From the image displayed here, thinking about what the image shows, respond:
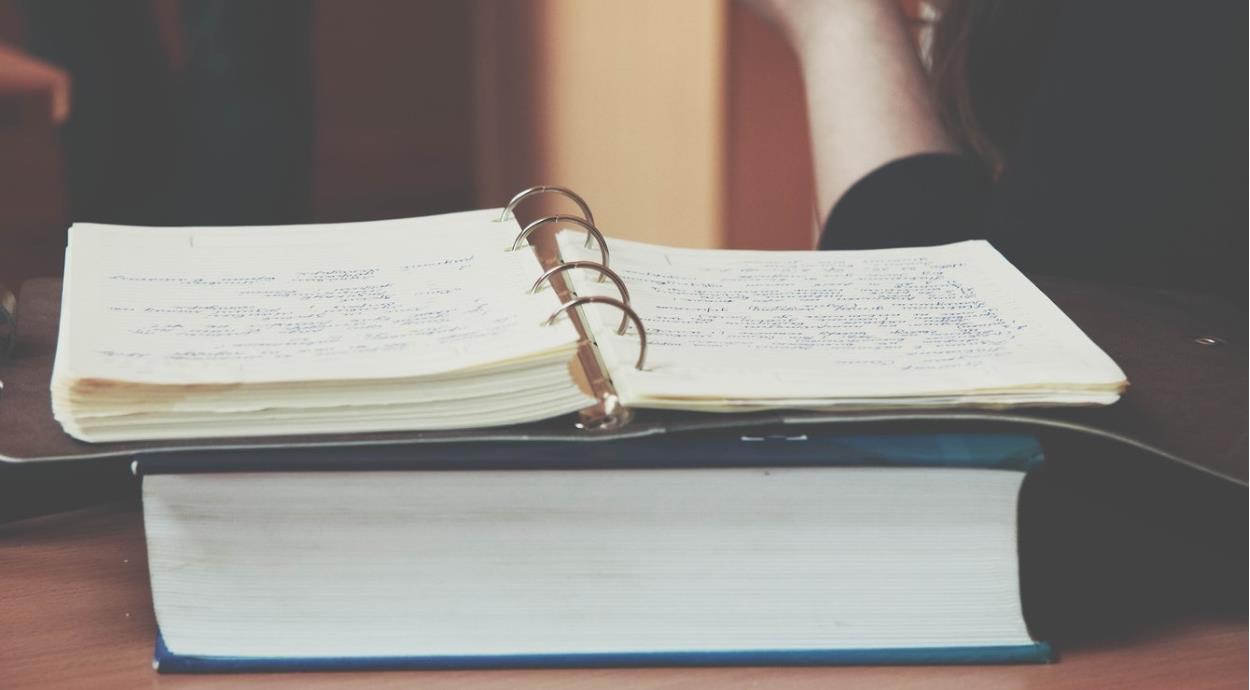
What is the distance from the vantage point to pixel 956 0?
3.29 feet

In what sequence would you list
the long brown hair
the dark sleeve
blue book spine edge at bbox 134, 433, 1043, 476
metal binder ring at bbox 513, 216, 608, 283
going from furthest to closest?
the long brown hair, the dark sleeve, metal binder ring at bbox 513, 216, 608, 283, blue book spine edge at bbox 134, 433, 1043, 476

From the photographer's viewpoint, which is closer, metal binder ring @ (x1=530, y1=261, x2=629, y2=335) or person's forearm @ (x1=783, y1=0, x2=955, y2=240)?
metal binder ring @ (x1=530, y1=261, x2=629, y2=335)

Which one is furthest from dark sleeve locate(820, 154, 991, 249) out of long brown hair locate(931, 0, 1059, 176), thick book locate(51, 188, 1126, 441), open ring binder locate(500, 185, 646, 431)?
open ring binder locate(500, 185, 646, 431)

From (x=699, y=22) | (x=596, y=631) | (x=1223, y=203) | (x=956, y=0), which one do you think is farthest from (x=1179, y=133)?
(x=699, y=22)

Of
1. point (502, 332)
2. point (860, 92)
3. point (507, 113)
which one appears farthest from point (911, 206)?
point (507, 113)

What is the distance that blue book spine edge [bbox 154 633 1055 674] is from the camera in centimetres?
43

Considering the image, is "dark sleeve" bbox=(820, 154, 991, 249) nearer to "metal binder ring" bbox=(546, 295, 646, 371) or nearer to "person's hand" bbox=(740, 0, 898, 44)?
"person's hand" bbox=(740, 0, 898, 44)

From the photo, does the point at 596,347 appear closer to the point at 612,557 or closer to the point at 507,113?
the point at 612,557

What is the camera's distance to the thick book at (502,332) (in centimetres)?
42

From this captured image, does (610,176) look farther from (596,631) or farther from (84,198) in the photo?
(596,631)

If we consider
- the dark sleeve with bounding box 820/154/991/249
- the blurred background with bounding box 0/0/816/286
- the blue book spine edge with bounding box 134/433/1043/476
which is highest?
the blue book spine edge with bounding box 134/433/1043/476

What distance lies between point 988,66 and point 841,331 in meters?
0.58

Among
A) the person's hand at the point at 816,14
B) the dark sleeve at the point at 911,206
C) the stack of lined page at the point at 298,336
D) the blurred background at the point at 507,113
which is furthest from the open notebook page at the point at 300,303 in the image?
the blurred background at the point at 507,113

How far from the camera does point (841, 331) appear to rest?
494 mm
